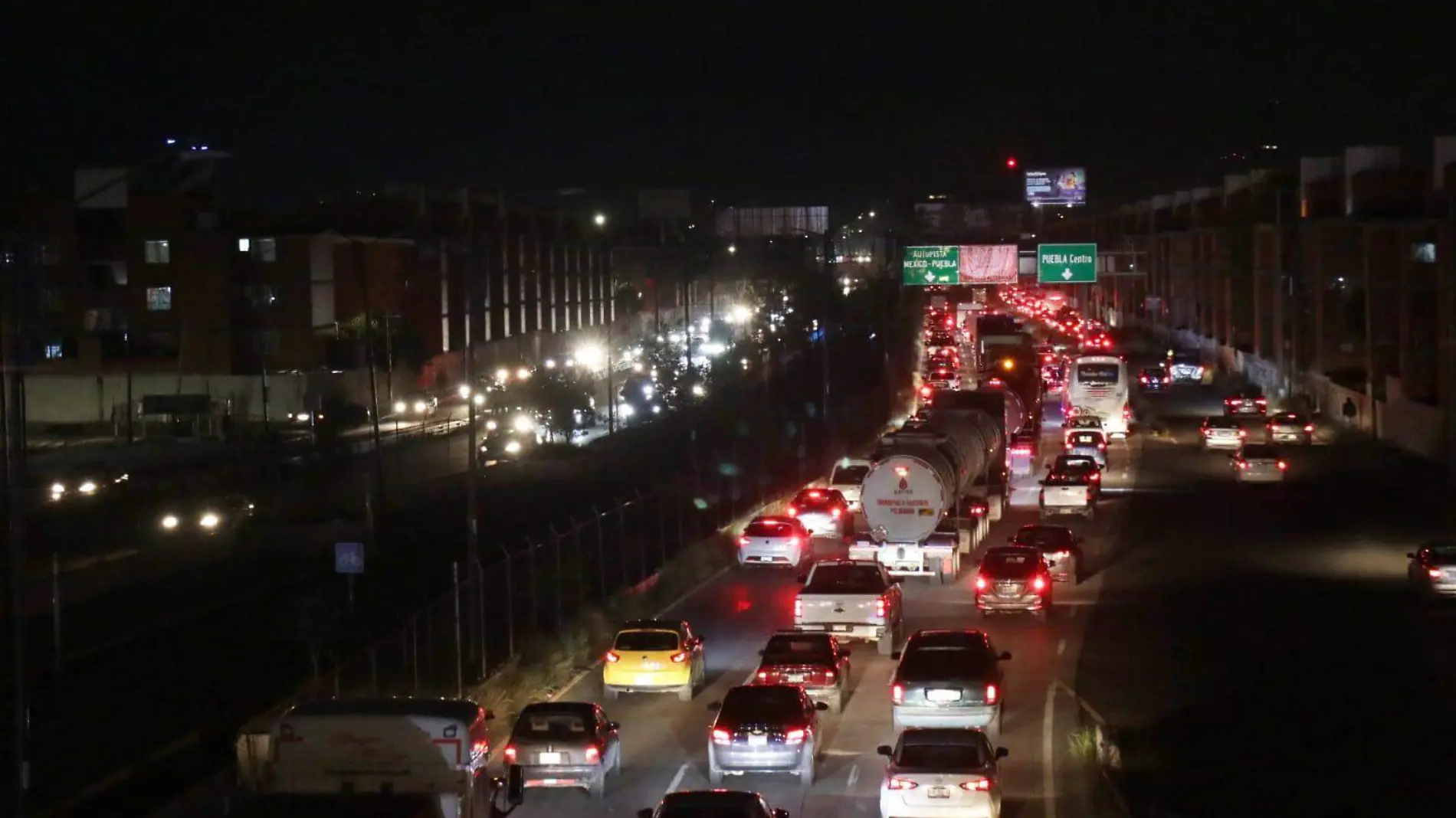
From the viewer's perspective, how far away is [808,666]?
79.7 ft

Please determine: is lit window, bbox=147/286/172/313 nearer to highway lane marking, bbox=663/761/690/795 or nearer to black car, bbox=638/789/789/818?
highway lane marking, bbox=663/761/690/795

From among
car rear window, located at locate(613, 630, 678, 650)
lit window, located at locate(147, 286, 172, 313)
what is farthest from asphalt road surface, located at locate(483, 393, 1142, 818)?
lit window, located at locate(147, 286, 172, 313)

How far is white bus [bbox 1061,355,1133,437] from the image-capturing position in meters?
64.4

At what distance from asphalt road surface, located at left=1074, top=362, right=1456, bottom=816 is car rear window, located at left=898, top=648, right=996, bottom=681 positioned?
6.78 ft

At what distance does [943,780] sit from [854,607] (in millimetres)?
12286

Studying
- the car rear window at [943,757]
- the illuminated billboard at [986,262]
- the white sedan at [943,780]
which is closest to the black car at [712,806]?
the white sedan at [943,780]

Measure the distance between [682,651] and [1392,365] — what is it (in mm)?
63722

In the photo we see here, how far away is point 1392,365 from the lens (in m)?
80.9

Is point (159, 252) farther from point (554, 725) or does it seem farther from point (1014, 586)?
point (554, 725)

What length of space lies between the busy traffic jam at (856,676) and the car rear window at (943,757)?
0.02 meters

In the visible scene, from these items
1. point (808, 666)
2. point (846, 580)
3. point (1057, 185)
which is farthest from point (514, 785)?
point (1057, 185)

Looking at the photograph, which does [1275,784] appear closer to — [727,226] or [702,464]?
[702,464]

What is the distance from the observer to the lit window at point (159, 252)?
8125 cm

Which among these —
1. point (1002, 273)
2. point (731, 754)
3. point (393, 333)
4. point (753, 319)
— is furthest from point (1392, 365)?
point (731, 754)
